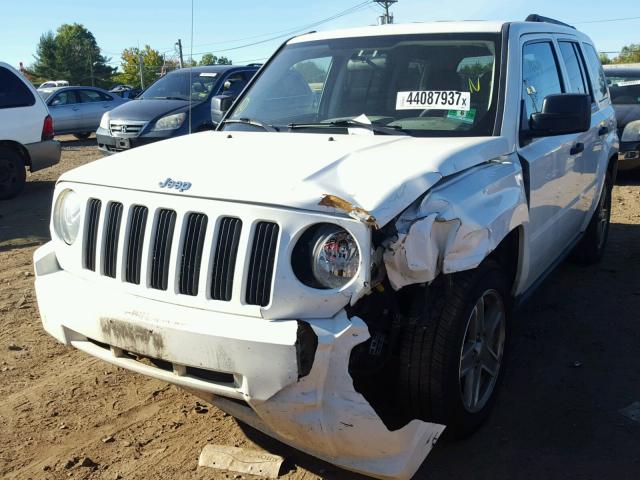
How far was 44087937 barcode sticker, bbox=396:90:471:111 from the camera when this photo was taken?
3.70m

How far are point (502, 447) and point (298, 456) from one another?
0.98 metres

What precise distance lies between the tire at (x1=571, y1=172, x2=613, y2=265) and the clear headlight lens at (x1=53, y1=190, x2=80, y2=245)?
13.8ft

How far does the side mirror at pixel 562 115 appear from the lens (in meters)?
3.52

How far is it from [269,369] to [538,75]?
2.78 metres

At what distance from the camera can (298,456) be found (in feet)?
10.6

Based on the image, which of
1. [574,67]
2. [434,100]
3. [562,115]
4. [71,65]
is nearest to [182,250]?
[434,100]

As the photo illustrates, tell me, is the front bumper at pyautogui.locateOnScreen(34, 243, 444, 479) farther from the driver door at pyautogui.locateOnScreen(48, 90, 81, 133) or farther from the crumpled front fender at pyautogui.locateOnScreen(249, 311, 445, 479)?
the driver door at pyautogui.locateOnScreen(48, 90, 81, 133)

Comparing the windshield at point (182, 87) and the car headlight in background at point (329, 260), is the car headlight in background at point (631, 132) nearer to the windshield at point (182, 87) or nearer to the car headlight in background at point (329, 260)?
the windshield at point (182, 87)

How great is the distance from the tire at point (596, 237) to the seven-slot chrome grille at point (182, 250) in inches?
158

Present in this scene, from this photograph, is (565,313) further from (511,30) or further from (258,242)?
(258,242)

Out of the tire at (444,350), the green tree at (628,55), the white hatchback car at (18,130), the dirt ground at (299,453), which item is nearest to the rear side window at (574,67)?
the dirt ground at (299,453)

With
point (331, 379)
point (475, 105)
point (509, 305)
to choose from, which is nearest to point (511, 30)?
point (475, 105)

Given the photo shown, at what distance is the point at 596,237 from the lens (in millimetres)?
5941

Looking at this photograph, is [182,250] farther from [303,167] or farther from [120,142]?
[120,142]
